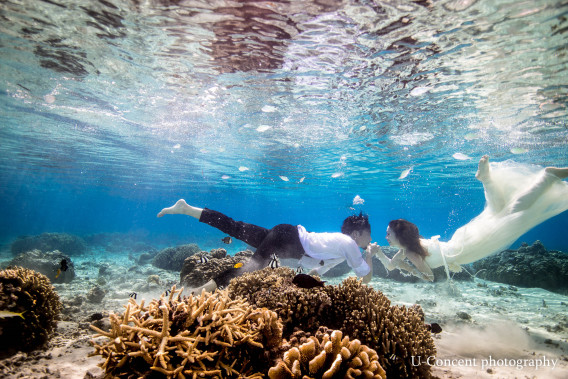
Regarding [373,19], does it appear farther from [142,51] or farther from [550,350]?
[550,350]

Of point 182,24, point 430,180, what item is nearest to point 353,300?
point 182,24

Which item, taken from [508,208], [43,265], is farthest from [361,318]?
[43,265]

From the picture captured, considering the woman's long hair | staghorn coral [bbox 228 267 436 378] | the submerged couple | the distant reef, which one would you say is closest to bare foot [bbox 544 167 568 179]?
the submerged couple

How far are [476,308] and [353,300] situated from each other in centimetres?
1011

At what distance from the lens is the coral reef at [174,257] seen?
17.9 m

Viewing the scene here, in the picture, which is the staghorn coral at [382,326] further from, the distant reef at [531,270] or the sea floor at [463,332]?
the distant reef at [531,270]

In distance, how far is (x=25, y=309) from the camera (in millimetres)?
4848

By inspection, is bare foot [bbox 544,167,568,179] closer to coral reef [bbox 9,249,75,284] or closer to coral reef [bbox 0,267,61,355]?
coral reef [bbox 0,267,61,355]

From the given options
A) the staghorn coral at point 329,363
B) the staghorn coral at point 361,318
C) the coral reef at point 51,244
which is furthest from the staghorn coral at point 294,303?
the coral reef at point 51,244

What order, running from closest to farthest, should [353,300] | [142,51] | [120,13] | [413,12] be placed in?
[353,300], [413,12], [120,13], [142,51]

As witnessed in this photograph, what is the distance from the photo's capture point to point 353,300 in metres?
4.25

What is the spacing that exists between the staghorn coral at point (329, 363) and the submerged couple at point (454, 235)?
4656 millimetres

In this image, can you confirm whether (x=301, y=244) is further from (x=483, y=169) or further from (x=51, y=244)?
(x=51, y=244)

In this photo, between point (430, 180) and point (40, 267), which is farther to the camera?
point (430, 180)
